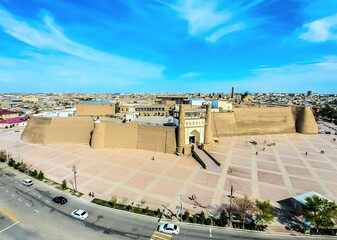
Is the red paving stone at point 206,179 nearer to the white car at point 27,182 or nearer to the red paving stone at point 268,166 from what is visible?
the red paving stone at point 268,166

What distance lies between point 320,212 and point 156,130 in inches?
1245

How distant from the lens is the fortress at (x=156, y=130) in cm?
4494

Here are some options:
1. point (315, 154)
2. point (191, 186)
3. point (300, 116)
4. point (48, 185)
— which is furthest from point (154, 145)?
point (300, 116)

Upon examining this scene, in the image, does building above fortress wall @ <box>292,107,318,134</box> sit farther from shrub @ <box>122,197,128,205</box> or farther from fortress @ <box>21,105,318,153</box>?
shrub @ <box>122,197,128,205</box>

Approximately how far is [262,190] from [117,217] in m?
20.1

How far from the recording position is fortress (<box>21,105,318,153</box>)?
44.9m

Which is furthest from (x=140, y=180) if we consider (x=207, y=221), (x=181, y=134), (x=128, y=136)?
(x=128, y=136)

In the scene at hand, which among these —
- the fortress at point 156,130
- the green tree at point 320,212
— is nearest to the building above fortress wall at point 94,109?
the fortress at point 156,130

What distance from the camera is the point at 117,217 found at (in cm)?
2259

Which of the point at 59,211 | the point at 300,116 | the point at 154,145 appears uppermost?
the point at 300,116

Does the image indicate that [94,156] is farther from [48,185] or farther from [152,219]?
[152,219]

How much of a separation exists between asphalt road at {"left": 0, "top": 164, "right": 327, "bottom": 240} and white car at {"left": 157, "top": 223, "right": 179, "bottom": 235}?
0.52 m

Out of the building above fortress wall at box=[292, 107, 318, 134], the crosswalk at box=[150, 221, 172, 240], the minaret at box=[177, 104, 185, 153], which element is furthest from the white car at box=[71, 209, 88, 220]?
the building above fortress wall at box=[292, 107, 318, 134]

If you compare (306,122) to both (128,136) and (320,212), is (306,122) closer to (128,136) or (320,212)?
(320,212)
